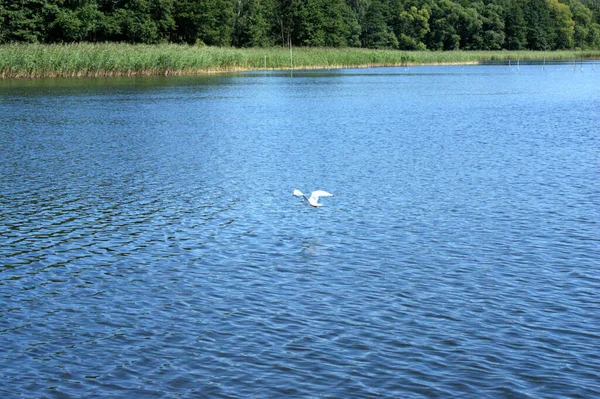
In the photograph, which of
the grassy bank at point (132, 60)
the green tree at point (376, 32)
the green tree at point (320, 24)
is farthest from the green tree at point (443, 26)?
the grassy bank at point (132, 60)

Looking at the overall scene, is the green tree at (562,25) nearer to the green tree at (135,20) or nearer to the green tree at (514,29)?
the green tree at (514,29)

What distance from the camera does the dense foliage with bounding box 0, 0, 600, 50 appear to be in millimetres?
86125

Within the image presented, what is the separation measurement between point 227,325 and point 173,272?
281 cm

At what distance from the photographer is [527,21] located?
159 m

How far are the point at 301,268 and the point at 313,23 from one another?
112 metres

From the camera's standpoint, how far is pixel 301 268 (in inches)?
514

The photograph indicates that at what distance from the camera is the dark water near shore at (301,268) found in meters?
8.95

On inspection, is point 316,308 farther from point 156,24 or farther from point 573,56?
point 573,56

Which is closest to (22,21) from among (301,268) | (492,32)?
(301,268)

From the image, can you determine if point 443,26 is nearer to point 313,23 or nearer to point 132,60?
point 313,23

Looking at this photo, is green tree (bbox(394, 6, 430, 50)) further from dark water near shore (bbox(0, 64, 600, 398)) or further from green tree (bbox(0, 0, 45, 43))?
dark water near shore (bbox(0, 64, 600, 398))

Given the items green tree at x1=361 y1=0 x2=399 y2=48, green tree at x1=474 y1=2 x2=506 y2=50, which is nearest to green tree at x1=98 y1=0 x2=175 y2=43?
green tree at x1=361 y1=0 x2=399 y2=48

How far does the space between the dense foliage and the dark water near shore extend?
60267mm

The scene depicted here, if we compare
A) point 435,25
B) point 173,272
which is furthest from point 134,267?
point 435,25
